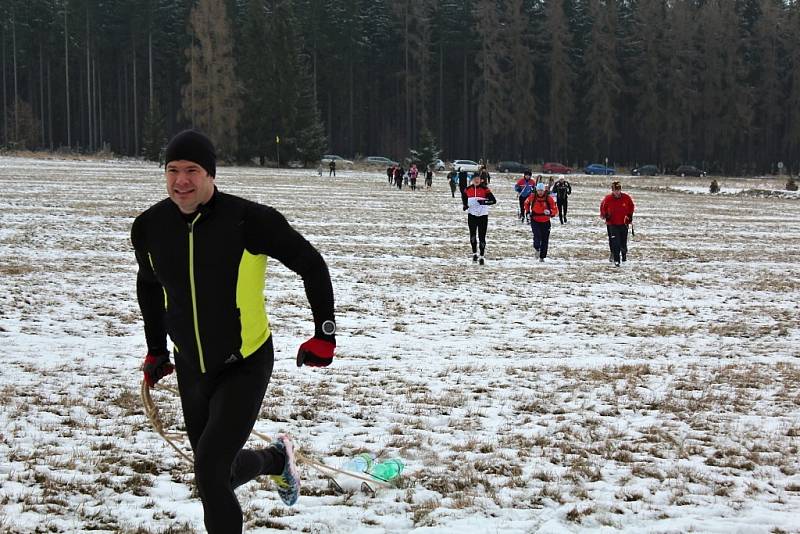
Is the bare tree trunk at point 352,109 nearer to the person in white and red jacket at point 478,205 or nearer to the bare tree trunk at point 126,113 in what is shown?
the bare tree trunk at point 126,113

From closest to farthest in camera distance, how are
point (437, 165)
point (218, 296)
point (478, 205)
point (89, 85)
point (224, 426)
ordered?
point (224, 426) → point (218, 296) → point (478, 205) → point (437, 165) → point (89, 85)

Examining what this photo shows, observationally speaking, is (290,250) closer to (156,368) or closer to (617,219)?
(156,368)

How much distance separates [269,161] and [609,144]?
37.4 m

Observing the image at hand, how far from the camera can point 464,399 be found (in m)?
7.81

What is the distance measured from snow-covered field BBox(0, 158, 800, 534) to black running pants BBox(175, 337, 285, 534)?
A: 93 centimetres

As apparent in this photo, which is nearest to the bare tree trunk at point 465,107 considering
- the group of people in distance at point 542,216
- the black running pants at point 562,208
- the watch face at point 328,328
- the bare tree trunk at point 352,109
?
the bare tree trunk at point 352,109

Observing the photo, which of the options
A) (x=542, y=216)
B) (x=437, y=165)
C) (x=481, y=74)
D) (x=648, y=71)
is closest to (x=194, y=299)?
(x=542, y=216)

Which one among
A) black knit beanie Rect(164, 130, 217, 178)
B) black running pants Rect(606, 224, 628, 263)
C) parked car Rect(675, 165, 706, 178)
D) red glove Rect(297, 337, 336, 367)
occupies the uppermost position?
parked car Rect(675, 165, 706, 178)

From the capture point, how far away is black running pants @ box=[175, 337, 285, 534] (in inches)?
150

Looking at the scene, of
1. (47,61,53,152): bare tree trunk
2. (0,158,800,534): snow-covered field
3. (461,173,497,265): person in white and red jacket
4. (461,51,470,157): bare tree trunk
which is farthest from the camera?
(461,51,470,157): bare tree trunk

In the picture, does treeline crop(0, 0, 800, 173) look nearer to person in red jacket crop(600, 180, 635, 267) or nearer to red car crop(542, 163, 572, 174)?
red car crop(542, 163, 572, 174)

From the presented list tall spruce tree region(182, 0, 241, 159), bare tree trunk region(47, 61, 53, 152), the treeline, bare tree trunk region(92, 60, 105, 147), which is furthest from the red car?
bare tree trunk region(47, 61, 53, 152)

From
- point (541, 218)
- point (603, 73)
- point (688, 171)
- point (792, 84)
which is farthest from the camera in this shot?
point (792, 84)

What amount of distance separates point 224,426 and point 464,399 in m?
4.18
